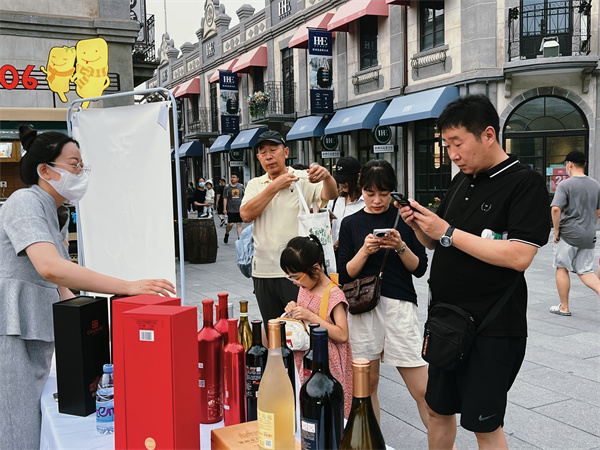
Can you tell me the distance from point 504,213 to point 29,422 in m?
2.12

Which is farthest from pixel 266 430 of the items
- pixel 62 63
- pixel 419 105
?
pixel 419 105

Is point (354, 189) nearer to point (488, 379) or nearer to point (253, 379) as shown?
point (488, 379)

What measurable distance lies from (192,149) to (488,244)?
3140cm

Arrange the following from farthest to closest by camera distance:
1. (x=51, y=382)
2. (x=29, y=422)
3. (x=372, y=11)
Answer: (x=372, y=11), (x=51, y=382), (x=29, y=422)

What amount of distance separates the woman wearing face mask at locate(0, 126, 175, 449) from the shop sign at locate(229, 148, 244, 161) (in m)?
24.5

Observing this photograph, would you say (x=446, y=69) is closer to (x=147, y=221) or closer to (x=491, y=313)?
(x=147, y=221)

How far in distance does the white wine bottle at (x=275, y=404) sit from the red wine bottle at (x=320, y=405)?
0.19 ft

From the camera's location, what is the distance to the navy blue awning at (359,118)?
690 inches

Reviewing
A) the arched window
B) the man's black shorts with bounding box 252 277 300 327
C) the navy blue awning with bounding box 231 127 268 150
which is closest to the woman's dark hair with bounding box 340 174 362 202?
the man's black shorts with bounding box 252 277 300 327

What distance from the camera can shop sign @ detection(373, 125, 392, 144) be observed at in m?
17.4

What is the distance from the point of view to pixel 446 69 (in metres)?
15.4

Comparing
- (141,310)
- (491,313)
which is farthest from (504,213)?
(141,310)

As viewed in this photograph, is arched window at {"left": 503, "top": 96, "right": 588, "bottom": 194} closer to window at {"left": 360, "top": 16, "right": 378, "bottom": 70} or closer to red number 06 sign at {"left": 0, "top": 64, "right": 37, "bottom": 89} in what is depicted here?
window at {"left": 360, "top": 16, "right": 378, "bottom": 70}

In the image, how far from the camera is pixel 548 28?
1405cm
